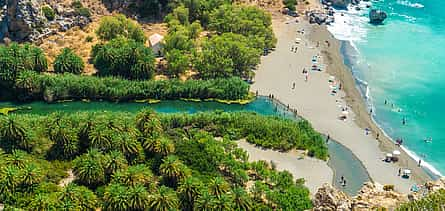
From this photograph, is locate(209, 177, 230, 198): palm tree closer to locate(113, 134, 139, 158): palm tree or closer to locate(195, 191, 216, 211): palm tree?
locate(195, 191, 216, 211): palm tree

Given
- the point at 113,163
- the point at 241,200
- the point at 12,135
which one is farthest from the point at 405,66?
the point at 12,135

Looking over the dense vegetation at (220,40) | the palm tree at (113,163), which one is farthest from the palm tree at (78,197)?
the dense vegetation at (220,40)

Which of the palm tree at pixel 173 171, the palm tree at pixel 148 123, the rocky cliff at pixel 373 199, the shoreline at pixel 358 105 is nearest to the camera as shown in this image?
the rocky cliff at pixel 373 199

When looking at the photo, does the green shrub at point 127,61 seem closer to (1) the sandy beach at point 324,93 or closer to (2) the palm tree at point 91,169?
(1) the sandy beach at point 324,93

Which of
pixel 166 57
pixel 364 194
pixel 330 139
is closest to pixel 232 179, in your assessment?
pixel 330 139

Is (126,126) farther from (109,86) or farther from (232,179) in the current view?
(109,86)
